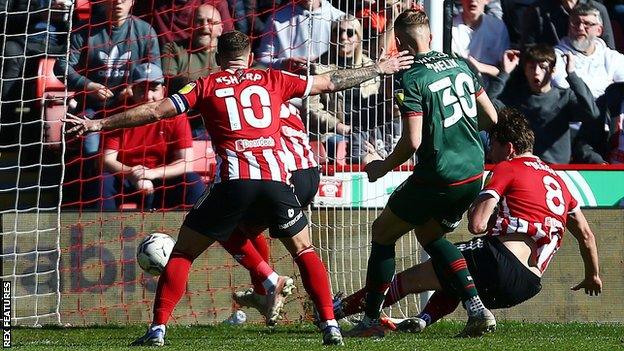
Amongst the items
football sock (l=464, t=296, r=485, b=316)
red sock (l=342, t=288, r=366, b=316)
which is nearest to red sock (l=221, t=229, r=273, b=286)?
red sock (l=342, t=288, r=366, b=316)

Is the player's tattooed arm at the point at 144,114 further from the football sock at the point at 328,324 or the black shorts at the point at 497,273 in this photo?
the black shorts at the point at 497,273

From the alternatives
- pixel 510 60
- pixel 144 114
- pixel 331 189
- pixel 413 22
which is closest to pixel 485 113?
pixel 413 22

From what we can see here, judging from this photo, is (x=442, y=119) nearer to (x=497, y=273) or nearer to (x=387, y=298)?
(x=497, y=273)

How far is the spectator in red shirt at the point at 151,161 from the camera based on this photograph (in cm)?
1117

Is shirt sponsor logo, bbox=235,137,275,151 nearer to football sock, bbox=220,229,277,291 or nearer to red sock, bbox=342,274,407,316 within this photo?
red sock, bbox=342,274,407,316

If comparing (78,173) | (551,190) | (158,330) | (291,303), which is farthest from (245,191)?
(78,173)

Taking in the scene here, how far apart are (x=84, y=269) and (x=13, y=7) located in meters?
3.11

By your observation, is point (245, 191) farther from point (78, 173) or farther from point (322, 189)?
point (78, 173)

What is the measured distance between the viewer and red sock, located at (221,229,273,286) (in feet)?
30.1

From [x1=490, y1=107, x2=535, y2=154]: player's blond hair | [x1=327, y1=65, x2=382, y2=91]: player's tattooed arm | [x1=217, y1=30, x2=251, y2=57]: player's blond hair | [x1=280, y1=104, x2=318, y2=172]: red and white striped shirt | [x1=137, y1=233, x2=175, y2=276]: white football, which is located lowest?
[x1=137, y1=233, x2=175, y2=276]: white football

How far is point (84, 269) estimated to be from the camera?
34.7 feet

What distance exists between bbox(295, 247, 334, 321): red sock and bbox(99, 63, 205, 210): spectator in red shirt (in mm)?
3717

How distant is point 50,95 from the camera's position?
38.1 ft

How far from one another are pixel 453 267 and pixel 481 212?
0.39 meters
